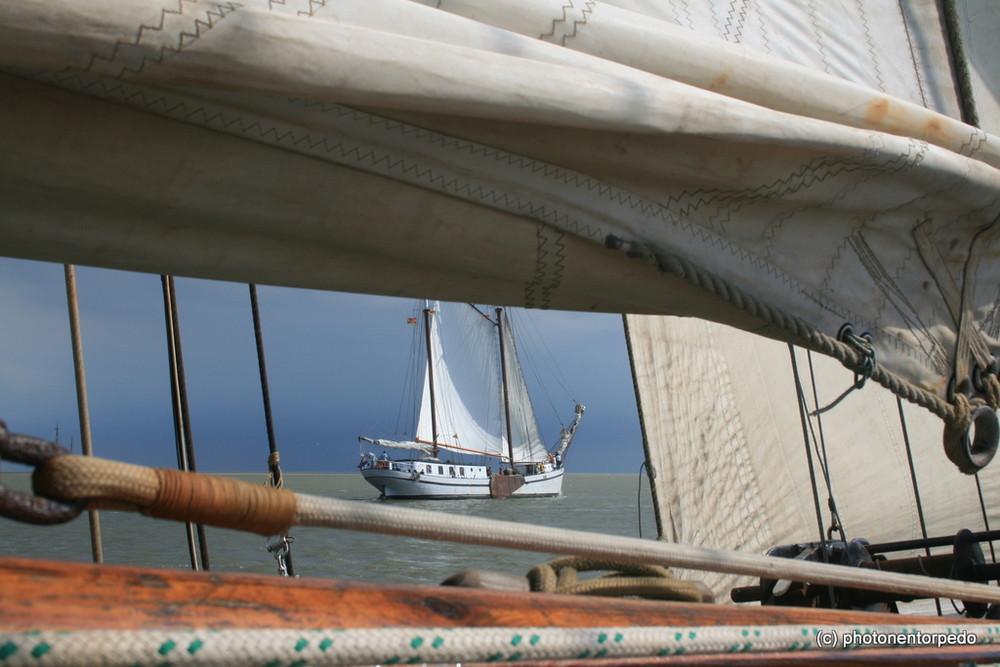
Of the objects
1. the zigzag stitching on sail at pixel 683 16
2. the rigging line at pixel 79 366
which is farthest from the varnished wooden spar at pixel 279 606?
the rigging line at pixel 79 366

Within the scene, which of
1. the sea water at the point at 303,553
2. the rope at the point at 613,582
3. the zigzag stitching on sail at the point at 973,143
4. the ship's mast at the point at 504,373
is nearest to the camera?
the rope at the point at 613,582

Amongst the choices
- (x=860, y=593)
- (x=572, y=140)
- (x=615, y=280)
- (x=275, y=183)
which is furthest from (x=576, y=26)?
(x=860, y=593)

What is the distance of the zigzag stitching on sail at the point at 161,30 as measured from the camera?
1.02 metres

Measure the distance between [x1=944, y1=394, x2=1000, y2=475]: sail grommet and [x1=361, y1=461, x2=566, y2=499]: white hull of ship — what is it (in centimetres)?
3679

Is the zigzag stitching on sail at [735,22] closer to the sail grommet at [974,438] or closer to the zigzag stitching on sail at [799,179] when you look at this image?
the zigzag stitching on sail at [799,179]

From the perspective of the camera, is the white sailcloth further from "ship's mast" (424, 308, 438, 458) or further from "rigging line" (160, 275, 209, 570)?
"ship's mast" (424, 308, 438, 458)

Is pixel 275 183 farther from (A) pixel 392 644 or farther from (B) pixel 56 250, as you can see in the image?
(A) pixel 392 644

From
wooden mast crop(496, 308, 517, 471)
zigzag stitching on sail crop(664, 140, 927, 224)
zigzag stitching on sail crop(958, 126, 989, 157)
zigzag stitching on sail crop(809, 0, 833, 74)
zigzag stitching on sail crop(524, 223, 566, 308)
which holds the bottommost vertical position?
zigzag stitching on sail crop(524, 223, 566, 308)

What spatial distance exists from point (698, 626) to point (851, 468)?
138 inches

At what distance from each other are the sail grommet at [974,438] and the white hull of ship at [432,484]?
36.8m

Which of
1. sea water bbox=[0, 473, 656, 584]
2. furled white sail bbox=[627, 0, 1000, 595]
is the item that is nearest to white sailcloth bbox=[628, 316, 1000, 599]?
furled white sail bbox=[627, 0, 1000, 595]

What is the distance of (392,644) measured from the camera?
831 millimetres

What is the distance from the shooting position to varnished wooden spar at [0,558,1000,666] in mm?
747

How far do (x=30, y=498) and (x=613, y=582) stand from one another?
0.84m
